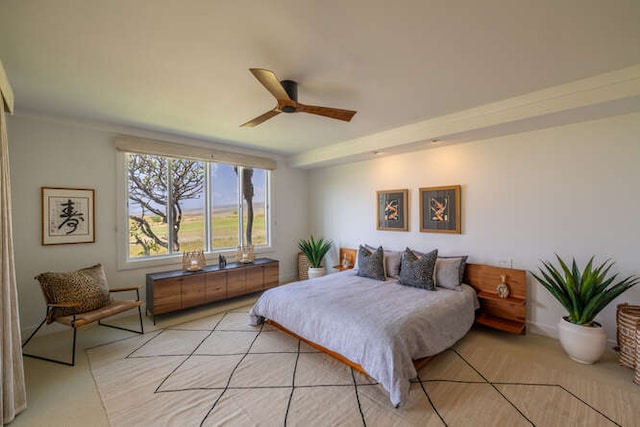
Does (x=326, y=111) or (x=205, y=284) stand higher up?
(x=326, y=111)

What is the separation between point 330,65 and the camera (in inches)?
86.7

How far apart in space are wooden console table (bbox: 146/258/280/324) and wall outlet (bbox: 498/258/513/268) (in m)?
3.45

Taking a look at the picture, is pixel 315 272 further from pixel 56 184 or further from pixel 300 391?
pixel 56 184

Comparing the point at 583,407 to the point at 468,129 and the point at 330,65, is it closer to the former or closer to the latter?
the point at 468,129

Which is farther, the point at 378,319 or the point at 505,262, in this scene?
the point at 505,262

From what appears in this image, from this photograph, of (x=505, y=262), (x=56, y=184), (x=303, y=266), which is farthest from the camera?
(x=303, y=266)

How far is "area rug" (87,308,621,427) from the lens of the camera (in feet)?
6.38

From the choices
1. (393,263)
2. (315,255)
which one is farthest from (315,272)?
(393,263)

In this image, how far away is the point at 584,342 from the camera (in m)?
2.55

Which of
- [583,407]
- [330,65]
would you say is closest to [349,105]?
[330,65]

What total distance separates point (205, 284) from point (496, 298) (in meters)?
3.93

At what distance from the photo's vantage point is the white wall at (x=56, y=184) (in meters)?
3.16

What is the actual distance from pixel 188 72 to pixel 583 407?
13.4 feet

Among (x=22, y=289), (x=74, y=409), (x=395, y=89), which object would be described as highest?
(x=395, y=89)
